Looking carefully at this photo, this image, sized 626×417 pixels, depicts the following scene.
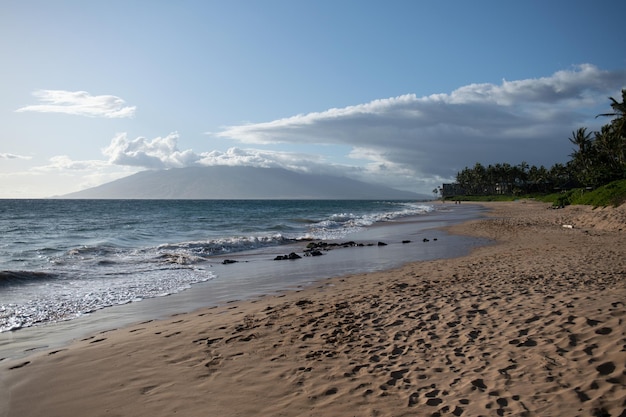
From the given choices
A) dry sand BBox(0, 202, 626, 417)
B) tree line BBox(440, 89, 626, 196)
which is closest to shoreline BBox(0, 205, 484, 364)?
dry sand BBox(0, 202, 626, 417)

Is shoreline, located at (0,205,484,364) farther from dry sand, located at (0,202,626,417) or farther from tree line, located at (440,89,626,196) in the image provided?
tree line, located at (440,89,626,196)

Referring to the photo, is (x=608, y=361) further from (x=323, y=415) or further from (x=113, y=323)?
(x=113, y=323)

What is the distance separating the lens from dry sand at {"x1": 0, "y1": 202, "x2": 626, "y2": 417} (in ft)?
15.5

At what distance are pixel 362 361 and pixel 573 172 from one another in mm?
129518

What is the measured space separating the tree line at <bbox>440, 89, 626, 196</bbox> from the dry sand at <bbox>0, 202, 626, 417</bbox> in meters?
52.5

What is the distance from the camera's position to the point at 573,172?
114 m

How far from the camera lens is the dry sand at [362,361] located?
4730mm

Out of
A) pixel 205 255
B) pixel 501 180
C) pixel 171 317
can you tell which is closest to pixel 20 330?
pixel 171 317

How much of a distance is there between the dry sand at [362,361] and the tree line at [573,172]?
2067 inches

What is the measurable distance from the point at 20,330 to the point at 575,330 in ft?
32.5

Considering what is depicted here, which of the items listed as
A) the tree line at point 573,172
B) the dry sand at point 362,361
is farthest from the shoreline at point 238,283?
the tree line at point 573,172

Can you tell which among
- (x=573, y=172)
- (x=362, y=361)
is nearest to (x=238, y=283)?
(x=362, y=361)

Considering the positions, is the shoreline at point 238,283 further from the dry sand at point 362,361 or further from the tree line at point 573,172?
the tree line at point 573,172

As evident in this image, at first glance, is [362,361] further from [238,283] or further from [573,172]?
[573,172]
